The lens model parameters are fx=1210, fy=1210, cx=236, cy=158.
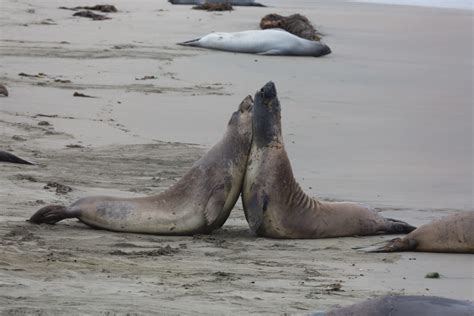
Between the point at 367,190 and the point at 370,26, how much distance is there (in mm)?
11171

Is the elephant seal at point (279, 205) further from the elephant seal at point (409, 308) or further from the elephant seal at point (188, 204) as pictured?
the elephant seal at point (409, 308)

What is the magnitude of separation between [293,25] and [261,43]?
190 centimetres

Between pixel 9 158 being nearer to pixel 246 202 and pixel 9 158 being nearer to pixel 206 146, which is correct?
pixel 246 202

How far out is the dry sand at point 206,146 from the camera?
15.9 ft

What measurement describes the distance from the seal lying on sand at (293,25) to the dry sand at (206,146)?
349mm

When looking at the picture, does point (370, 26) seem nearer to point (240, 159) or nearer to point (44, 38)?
point (44, 38)

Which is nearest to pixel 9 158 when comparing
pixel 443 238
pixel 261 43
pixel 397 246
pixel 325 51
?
pixel 397 246

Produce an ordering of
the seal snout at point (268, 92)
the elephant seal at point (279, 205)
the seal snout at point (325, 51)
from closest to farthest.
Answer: the elephant seal at point (279, 205) < the seal snout at point (268, 92) < the seal snout at point (325, 51)

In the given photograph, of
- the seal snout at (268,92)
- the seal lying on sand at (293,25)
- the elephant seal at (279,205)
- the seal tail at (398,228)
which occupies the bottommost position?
the seal tail at (398,228)

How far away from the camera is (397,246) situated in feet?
19.9

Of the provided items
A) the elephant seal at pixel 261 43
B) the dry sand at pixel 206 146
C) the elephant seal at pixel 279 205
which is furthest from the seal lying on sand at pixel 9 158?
the elephant seal at pixel 261 43

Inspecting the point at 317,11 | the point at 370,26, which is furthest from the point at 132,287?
the point at 317,11

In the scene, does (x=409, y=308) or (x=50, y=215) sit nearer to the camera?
(x=409, y=308)

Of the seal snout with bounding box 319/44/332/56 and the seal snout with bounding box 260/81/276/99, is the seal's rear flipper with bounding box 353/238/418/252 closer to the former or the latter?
the seal snout with bounding box 260/81/276/99
